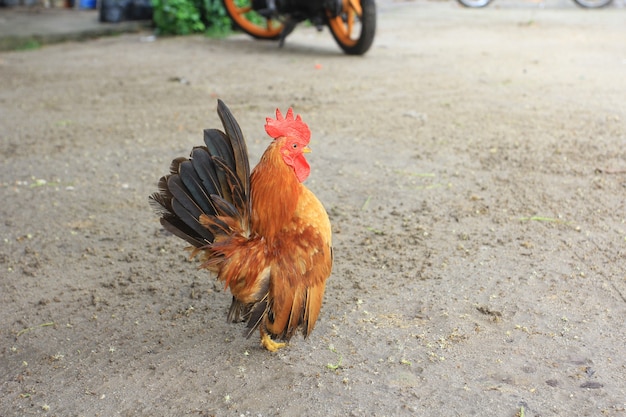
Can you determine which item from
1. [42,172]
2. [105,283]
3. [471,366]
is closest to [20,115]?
[42,172]

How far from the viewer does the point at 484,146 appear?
5.51 metres

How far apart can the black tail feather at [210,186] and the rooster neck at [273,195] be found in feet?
0.16

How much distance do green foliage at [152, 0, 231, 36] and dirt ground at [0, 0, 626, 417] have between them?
2.60 meters

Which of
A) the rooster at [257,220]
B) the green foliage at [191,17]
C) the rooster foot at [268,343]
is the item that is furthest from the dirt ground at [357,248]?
the green foliage at [191,17]

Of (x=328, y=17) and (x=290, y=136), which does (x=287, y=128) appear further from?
(x=328, y=17)

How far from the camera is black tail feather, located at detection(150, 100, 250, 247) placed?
111 inches

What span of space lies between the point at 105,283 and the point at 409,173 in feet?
7.89

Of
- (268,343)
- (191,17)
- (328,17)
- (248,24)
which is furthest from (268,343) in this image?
(191,17)

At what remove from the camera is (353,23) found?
8641 millimetres

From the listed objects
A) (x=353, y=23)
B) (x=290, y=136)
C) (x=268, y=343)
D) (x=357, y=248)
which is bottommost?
(x=268, y=343)

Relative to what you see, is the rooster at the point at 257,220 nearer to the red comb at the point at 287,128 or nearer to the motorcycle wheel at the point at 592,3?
the red comb at the point at 287,128

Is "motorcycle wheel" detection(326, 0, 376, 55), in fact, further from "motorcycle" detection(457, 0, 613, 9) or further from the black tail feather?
"motorcycle" detection(457, 0, 613, 9)

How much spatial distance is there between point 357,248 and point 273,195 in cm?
127

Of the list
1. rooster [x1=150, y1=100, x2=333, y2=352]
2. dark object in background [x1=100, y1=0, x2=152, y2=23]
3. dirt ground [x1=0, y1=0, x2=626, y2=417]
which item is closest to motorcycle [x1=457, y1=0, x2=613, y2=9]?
dirt ground [x1=0, y1=0, x2=626, y2=417]
